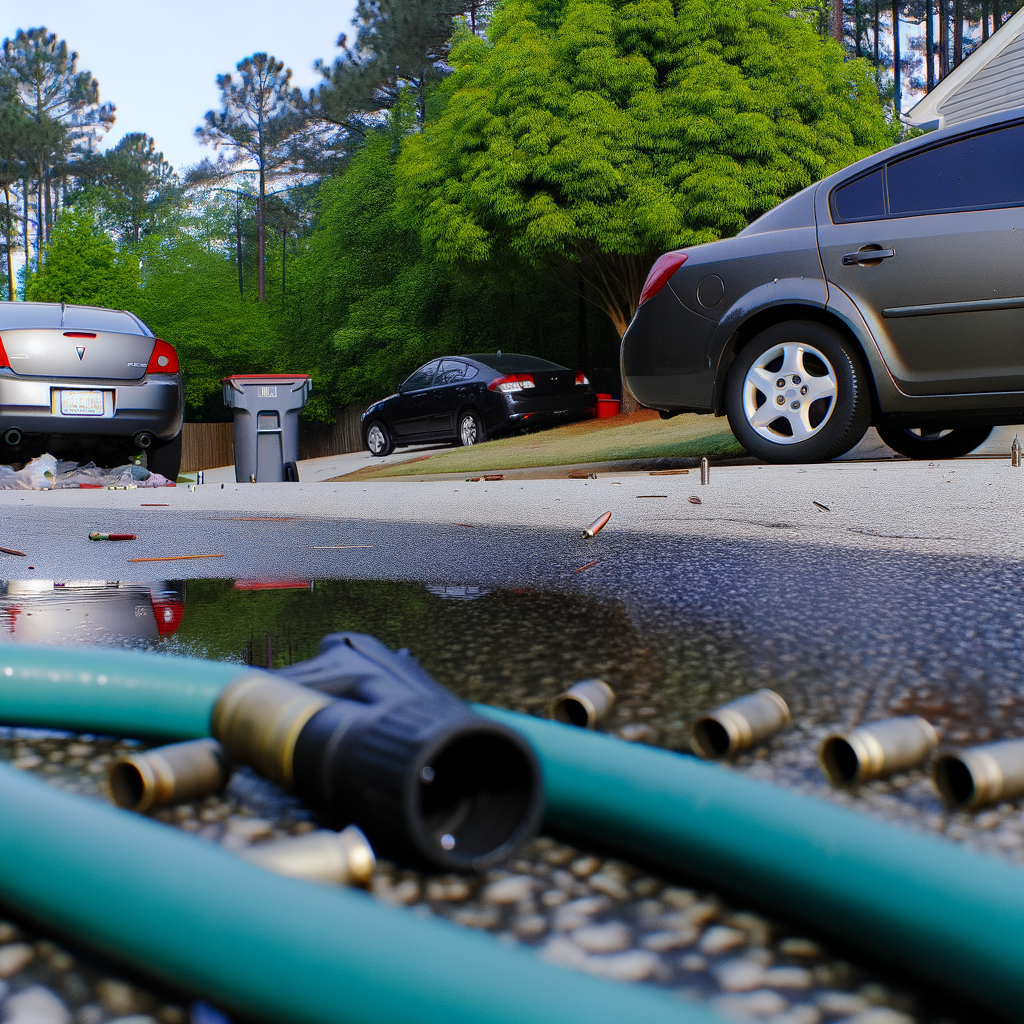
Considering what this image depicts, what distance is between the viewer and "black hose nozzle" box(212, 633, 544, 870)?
984mm

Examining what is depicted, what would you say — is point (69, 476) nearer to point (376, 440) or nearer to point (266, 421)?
point (266, 421)

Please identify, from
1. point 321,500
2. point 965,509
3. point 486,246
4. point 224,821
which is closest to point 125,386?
point 321,500

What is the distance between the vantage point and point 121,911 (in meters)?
Result: 0.85

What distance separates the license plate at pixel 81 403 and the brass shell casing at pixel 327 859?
891 centimetres

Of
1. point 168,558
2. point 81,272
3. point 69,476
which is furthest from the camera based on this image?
point 81,272

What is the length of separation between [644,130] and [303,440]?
2145 centimetres

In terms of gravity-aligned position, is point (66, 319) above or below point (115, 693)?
above

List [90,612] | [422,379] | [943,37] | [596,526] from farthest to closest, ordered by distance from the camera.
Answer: [943,37] < [422,379] < [596,526] < [90,612]

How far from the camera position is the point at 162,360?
9.66 m

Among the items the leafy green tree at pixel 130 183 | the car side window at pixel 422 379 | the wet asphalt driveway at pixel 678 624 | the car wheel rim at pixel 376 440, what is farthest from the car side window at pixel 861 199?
the leafy green tree at pixel 130 183

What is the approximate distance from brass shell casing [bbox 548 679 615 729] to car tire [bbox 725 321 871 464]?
17.9ft

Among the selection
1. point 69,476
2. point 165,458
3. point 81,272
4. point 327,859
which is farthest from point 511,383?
point 81,272

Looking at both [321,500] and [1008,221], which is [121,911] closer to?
[321,500]

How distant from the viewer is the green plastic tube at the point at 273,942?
0.71 m
